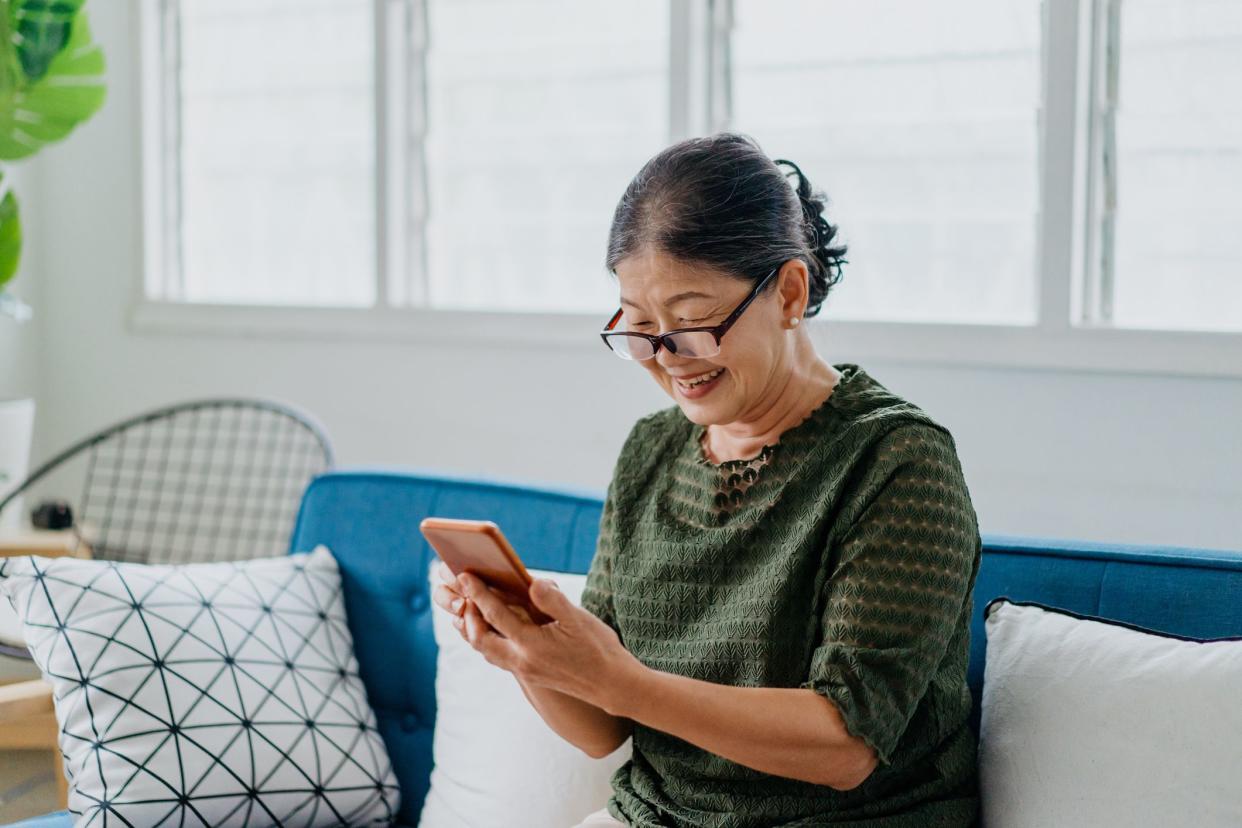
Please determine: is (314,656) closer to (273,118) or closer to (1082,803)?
(1082,803)

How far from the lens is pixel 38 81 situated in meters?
2.97

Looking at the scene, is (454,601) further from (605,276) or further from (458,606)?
(605,276)

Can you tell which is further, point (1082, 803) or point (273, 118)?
point (273, 118)

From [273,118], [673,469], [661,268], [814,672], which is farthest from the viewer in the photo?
[273,118]

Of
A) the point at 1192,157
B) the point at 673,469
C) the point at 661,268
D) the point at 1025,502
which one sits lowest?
the point at 1025,502

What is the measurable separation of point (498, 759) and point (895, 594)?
0.69 meters

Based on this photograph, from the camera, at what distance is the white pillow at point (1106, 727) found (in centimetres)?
130

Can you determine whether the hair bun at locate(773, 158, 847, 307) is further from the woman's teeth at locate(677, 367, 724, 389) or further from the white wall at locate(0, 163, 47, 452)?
the white wall at locate(0, 163, 47, 452)

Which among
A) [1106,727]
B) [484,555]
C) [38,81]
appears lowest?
[1106,727]

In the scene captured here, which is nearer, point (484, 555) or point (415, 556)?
point (484, 555)

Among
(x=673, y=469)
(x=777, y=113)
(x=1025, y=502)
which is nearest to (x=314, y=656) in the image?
(x=673, y=469)

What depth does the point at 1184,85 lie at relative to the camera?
7.40ft

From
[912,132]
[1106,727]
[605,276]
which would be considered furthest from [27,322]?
[1106,727]

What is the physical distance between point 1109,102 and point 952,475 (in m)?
1.29
